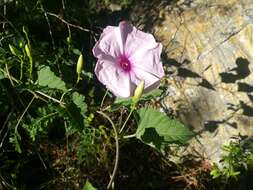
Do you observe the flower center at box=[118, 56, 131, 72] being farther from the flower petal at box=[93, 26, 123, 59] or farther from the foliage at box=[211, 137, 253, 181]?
the foliage at box=[211, 137, 253, 181]

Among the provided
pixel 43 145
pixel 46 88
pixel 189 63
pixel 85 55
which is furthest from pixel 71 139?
pixel 46 88

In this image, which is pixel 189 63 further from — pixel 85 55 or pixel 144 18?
pixel 85 55

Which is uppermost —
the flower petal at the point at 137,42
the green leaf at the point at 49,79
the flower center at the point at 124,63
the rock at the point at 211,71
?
the flower petal at the point at 137,42

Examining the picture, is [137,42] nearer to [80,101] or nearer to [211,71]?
[80,101]

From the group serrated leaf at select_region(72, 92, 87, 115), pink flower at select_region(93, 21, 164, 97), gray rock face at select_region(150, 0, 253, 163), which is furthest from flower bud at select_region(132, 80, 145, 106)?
gray rock face at select_region(150, 0, 253, 163)

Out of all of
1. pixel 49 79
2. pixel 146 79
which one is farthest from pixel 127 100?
pixel 49 79

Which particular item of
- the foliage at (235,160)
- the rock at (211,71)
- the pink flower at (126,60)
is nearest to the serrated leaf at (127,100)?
the pink flower at (126,60)

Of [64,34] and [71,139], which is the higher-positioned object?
[64,34]

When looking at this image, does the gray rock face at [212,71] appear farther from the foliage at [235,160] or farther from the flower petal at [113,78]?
the flower petal at [113,78]
